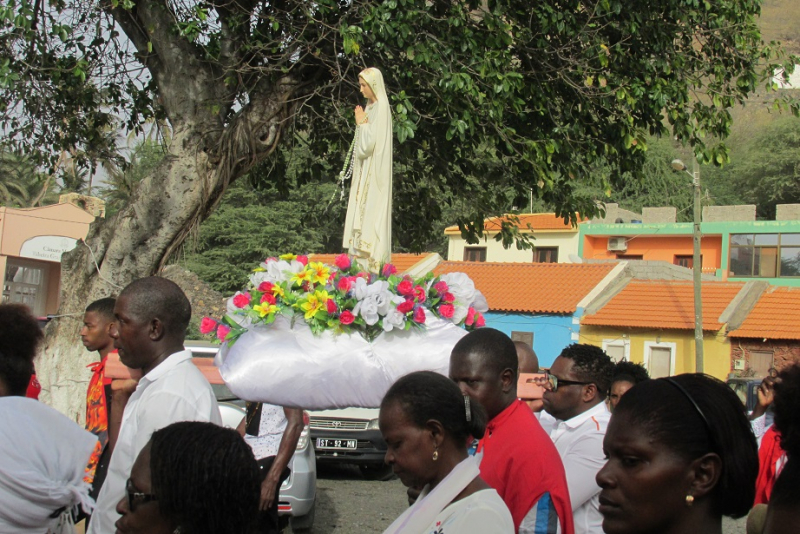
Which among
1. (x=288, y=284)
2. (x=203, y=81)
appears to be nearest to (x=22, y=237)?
(x=203, y=81)

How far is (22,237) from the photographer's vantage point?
25.8m

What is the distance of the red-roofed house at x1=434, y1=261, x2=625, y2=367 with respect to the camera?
98.0 feet

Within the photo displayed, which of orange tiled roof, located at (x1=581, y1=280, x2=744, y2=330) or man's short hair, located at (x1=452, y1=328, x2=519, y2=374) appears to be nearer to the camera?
man's short hair, located at (x1=452, y1=328, x2=519, y2=374)

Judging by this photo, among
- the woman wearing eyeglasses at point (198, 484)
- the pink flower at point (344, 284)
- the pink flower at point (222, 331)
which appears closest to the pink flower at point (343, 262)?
the pink flower at point (344, 284)

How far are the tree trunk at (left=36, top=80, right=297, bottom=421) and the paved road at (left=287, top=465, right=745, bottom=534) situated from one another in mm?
3134

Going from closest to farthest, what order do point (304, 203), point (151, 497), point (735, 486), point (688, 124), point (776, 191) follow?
point (735, 486)
point (151, 497)
point (688, 124)
point (304, 203)
point (776, 191)

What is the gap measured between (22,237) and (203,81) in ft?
62.6

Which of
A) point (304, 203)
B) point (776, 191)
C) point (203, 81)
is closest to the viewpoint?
point (203, 81)

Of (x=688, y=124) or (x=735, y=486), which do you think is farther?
(x=688, y=124)

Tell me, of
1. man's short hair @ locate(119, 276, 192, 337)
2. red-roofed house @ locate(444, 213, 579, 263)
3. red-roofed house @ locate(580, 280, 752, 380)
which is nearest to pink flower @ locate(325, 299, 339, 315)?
man's short hair @ locate(119, 276, 192, 337)

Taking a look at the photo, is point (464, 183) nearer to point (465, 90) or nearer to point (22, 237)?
point (465, 90)

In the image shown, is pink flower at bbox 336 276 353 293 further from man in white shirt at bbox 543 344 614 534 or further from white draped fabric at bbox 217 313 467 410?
man in white shirt at bbox 543 344 614 534

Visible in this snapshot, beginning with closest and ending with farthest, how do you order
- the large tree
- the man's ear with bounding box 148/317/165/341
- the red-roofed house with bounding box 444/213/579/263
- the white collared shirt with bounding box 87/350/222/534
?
the white collared shirt with bounding box 87/350/222/534
the man's ear with bounding box 148/317/165/341
the large tree
the red-roofed house with bounding box 444/213/579/263

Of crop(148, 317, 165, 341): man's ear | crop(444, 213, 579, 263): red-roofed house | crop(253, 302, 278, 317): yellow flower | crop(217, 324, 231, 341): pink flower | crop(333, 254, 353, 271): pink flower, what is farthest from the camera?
crop(444, 213, 579, 263): red-roofed house
